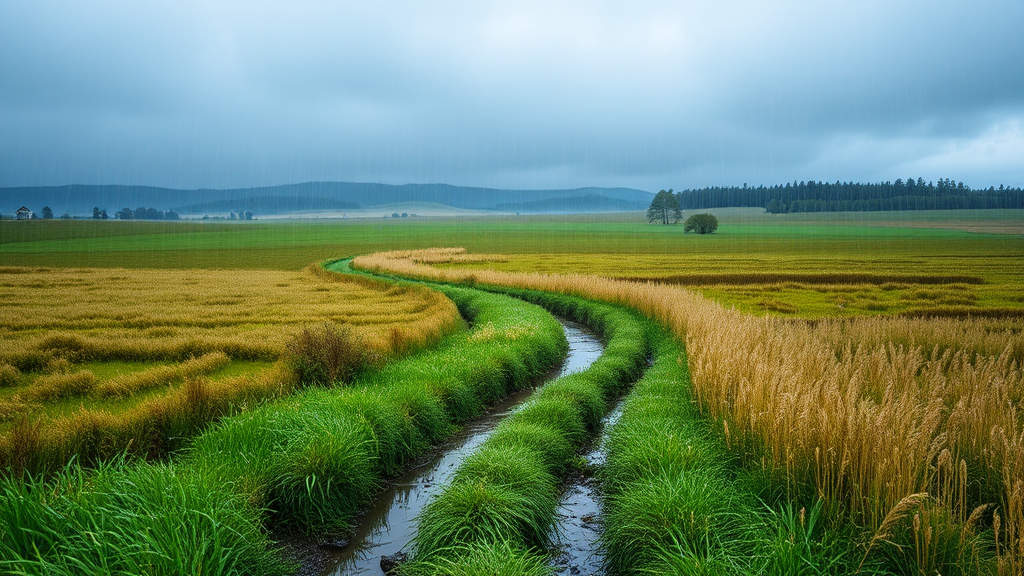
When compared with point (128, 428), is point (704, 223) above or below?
above

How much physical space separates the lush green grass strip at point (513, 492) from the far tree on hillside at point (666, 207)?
555 ft

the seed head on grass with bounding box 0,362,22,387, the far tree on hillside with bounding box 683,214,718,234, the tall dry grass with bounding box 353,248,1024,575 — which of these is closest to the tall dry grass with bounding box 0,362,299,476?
the seed head on grass with bounding box 0,362,22,387

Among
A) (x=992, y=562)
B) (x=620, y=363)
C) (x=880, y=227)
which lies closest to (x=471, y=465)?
(x=992, y=562)

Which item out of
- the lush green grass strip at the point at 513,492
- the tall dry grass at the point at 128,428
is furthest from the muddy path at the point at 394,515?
the tall dry grass at the point at 128,428

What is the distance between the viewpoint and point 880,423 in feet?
18.1

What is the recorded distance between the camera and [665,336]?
19781mm

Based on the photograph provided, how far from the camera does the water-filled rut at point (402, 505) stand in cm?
734

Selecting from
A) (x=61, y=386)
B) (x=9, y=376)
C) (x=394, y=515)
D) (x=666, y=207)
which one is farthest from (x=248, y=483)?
(x=666, y=207)

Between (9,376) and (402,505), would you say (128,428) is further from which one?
(9,376)

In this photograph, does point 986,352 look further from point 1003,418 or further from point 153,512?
point 153,512

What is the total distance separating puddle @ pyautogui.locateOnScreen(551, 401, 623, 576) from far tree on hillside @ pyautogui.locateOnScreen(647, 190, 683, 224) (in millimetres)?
172606

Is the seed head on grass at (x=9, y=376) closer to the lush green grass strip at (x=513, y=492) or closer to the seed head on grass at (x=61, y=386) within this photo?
the seed head on grass at (x=61, y=386)

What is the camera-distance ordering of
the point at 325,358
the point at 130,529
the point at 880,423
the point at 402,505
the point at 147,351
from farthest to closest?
the point at 147,351, the point at 325,358, the point at 402,505, the point at 880,423, the point at 130,529

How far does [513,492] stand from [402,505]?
224cm
